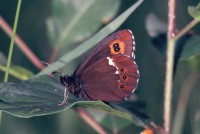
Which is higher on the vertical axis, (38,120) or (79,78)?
(38,120)

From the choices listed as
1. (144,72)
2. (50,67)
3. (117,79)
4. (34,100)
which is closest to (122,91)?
(117,79)

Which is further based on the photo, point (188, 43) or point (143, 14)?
point (143, 14)

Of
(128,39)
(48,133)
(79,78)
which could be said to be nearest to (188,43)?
(128,39)

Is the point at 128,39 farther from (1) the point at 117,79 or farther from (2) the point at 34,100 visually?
(2) the point at 34,100

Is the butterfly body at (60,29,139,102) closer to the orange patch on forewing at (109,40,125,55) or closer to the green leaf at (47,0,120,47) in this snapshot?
the orange patch on forewing at (109,40,125,55)

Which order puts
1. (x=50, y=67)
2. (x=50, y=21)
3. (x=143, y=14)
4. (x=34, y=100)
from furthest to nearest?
(x=143, y=14) → (x=50, y=21) → (x=50, y=67) → (x=34, y=100)

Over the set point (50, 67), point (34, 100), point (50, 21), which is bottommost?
point (34, 100)

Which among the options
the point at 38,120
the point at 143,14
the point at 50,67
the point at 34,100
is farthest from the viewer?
the point at 143,14
